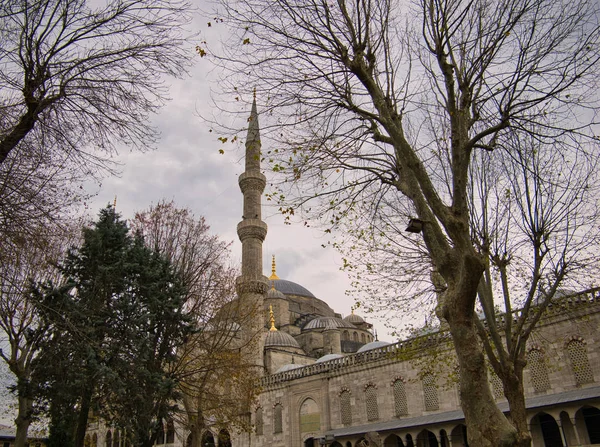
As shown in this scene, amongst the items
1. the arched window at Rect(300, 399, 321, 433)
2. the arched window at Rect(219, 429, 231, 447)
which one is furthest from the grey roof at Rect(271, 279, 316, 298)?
the arched window at Rect(300, 399, 321, 433)

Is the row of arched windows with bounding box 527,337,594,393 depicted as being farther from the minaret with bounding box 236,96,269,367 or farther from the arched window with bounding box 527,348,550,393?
the minaret with bounding box 236,96,269,367

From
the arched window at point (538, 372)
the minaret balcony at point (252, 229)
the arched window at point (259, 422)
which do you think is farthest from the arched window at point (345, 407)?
the minaret balcony at point (252, 229)

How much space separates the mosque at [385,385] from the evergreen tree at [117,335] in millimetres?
4474

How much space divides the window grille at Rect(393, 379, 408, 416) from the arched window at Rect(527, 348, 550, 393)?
256 inches

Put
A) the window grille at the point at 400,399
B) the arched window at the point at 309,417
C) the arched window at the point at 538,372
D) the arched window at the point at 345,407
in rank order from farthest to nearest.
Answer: the arched window at the point at 309,417
the arched window at the point at 345,407
the window grille at the point at 400,399
the arched window at the point at 538,372

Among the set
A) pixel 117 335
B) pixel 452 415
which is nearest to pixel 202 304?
pixel 117 335

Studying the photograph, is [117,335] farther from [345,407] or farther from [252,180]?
[252,180]

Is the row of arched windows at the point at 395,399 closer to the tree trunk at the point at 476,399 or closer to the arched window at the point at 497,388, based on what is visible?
the arched window at the point at 497,388

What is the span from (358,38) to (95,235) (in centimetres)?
1054

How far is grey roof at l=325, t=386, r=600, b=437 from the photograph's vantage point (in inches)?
725

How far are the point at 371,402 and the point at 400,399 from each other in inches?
72.3

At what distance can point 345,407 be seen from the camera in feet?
90.4

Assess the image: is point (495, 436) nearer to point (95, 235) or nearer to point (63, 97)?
point (63, 97)

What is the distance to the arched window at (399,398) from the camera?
24.9 metres
